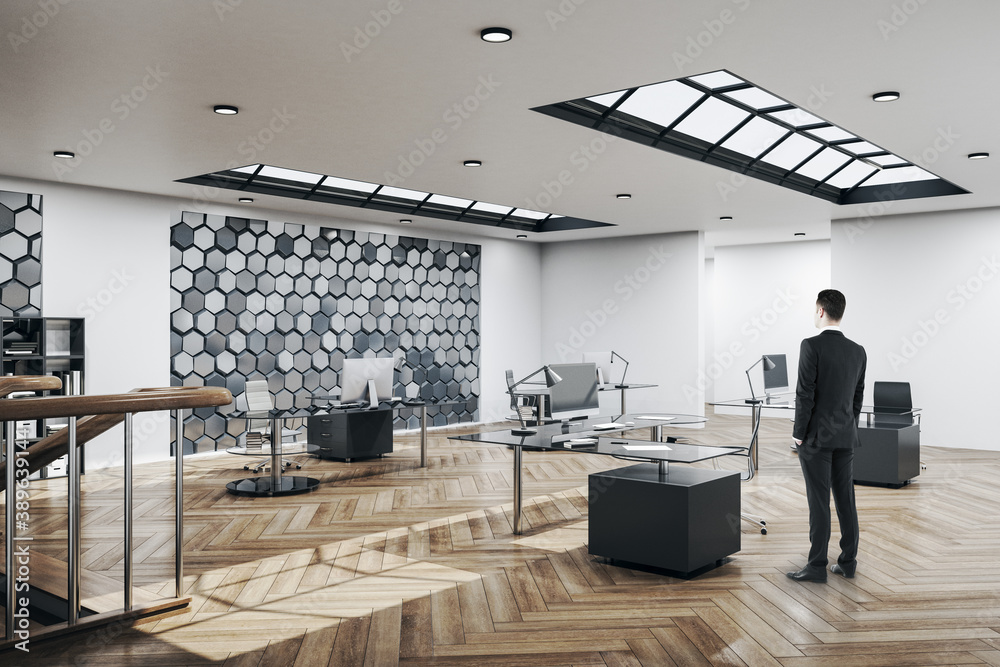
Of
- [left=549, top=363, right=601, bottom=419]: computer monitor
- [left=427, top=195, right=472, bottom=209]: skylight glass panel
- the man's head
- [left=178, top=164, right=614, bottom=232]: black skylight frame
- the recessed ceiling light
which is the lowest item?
[left=549, top=363, right=601, bottom=419]: computer monitor

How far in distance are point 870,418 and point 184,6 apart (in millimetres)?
6095

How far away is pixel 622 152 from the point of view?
604cm

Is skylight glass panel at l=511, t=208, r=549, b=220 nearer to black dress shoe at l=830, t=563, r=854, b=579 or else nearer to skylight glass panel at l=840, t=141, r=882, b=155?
skylight glass panel at l=840, t=141, r=882, b=155

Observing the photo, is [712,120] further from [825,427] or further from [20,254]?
[20,254]

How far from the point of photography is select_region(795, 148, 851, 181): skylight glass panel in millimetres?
7131

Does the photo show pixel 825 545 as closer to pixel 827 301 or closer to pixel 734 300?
pixel 827 301

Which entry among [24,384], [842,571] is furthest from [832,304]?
[24,384]

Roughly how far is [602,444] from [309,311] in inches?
205

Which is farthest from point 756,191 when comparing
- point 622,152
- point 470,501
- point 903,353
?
point 470,501

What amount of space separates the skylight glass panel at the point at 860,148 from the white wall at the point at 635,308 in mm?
3325

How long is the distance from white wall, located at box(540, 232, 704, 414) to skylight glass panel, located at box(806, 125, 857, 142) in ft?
12.1

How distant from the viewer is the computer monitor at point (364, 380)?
681 cm

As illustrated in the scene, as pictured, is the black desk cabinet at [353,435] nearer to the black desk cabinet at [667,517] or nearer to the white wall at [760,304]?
the black desk cabinet at [667,517]

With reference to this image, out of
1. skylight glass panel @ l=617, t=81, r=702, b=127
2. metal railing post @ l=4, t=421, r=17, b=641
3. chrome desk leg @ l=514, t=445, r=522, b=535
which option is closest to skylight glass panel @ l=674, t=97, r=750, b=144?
skylight glass panel @ l=617, t=81, r=702, b=127
